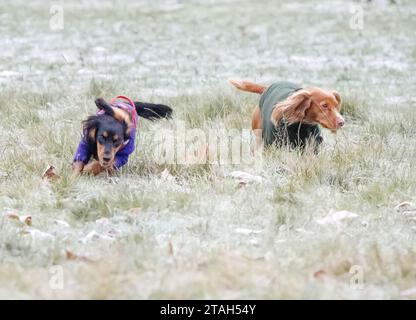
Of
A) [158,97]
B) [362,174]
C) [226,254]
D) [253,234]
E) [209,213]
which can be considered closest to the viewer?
[226,254]

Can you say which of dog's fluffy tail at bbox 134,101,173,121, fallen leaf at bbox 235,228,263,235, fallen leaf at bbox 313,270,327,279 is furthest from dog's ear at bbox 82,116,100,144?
fallen leaf at bbox 313,270,327,279

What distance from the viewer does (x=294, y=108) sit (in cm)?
578

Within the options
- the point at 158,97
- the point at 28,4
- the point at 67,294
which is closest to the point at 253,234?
the point at 67,294

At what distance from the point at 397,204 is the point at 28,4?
1252 cm

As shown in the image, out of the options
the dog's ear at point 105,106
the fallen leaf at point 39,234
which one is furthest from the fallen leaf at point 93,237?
the dog's ear at point 105,106

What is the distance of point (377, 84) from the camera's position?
8.66m

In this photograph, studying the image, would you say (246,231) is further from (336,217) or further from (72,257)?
(72,257)

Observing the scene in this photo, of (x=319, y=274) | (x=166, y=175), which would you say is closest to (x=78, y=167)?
(x=166, y=175)

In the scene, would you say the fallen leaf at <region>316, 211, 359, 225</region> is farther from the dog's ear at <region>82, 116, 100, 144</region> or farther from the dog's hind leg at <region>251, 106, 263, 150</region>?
the dog's hind leg at <region>251, 106, 263, 150</region>

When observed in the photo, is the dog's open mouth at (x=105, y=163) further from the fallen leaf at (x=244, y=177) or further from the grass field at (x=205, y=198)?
the fallen leaf at (x=244, y=177)

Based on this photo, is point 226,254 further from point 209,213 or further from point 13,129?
point 13,129

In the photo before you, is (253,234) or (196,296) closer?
(196,296)

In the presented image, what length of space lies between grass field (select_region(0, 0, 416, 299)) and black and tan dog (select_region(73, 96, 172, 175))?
91 mm

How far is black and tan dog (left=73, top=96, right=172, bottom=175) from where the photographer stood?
Result: 16.9 feet
